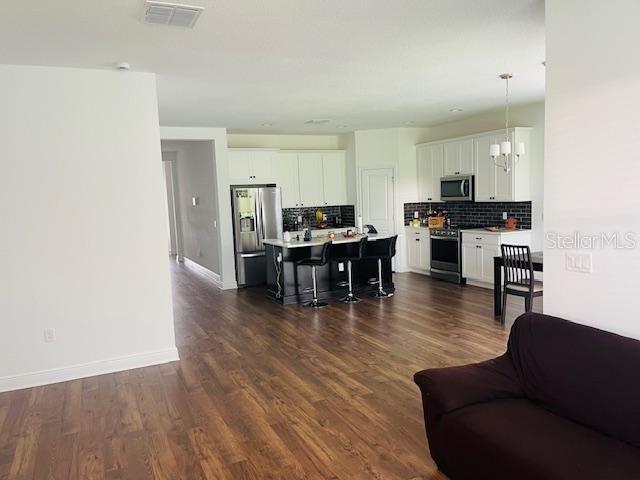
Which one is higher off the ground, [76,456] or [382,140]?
[382,140]

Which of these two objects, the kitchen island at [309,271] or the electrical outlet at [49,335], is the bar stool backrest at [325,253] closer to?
the kitchen island at [309,271]

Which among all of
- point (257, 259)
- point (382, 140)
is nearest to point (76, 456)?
point (257, 259)

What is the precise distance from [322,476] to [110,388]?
2239 mm

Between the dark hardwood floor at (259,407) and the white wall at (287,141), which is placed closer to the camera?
the dark hardwood floor at (259,407)

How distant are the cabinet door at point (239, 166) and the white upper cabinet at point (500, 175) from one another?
3776 mm

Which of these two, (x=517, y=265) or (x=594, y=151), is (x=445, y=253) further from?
(x=594, y=151)

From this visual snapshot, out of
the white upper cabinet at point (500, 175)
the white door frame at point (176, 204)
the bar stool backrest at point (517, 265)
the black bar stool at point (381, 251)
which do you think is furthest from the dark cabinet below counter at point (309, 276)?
the white door frame at point (176, 204)

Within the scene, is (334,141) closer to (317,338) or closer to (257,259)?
(257,259)

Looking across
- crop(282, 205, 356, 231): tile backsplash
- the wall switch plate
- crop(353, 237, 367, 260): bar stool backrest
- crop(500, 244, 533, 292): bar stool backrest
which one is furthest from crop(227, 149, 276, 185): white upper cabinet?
the wall switch plate

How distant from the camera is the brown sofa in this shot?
201cm

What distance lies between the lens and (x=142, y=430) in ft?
10.6

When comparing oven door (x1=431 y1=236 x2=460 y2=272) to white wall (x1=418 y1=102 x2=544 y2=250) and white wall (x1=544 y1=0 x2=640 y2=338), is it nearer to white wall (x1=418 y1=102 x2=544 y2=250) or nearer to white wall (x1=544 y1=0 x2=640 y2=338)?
white wall (x1=418 y1=102 x2=544 y2=250)

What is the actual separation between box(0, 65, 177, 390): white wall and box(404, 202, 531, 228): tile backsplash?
5.26 meters

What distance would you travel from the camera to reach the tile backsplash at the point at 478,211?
7.18 meters
